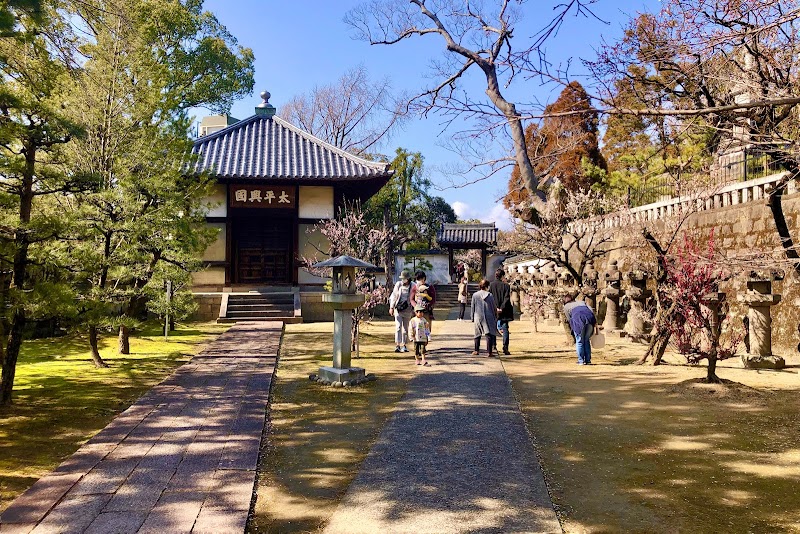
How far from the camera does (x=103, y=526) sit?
10.8ft

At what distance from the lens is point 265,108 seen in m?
23.2

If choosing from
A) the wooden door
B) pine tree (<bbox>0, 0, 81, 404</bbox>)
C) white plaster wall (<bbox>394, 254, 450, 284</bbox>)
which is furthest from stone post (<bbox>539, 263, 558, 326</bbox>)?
white plaster wall (<bbox>394, 254, 450, 284</bbox>)

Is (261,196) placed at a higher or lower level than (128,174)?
higher

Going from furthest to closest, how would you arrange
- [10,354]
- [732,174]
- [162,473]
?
1. [732,174]
2. [10,354]
3. [162,473]

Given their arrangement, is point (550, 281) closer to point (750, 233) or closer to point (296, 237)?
point (750, 233)

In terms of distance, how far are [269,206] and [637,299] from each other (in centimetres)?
1279

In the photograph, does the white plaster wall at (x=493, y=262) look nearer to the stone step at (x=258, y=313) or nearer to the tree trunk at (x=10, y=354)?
the stone step at (x=258, y=313)

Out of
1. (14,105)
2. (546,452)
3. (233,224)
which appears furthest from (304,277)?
(546,452)

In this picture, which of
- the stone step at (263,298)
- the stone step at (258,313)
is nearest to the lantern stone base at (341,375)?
the stone step at (258,313)

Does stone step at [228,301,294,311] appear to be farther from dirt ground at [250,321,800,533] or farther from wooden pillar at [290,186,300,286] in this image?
dirt ground at [250,321,800,533]

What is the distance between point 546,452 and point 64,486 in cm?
385

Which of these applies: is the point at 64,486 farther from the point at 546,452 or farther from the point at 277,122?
the point at 277,122

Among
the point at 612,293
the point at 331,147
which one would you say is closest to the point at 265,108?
the point at 331,147

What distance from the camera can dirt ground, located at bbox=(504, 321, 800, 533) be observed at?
11.5 feet
